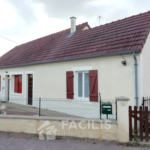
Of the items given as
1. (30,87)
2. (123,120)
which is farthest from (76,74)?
(30,87)

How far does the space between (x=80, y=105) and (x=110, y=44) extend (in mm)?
3214

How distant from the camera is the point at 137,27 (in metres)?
7.27

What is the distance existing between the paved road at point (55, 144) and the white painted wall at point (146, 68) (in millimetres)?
2622

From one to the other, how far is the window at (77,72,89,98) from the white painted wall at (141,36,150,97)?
2667mm

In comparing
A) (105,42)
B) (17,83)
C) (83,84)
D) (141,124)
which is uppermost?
(105,42)

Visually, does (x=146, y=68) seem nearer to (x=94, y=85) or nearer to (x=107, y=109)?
(x=94, y=85)

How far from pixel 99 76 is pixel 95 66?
50cm

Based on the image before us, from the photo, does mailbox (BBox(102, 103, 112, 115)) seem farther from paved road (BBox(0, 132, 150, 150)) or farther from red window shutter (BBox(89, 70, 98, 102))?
red window shutter (BBox(89, 70, 98, 102))

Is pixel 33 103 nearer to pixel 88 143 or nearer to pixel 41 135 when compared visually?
pixel 41 135

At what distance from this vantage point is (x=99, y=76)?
727 centimetres

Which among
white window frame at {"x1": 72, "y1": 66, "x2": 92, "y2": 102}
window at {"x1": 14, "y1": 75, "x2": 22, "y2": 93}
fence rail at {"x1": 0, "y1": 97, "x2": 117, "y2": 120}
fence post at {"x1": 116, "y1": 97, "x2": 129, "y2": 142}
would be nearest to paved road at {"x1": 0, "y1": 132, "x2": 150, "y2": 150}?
fence post at {"x1": 116, "y1": 97, "x2": 129, "y2": 142}

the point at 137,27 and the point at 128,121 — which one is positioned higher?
the point at 137,27

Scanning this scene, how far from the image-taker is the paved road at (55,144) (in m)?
4.47

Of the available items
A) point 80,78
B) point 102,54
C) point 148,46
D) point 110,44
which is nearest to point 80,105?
point 80,78
